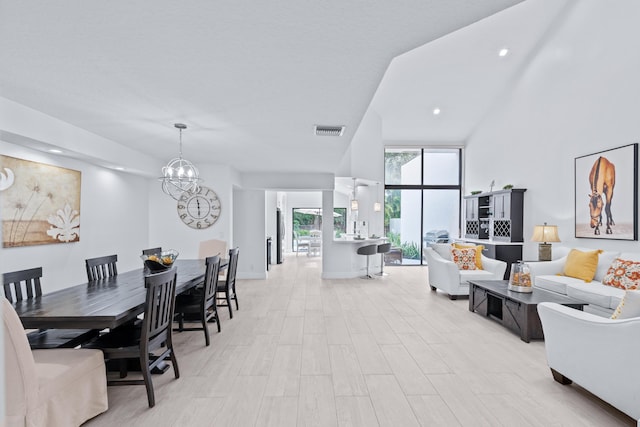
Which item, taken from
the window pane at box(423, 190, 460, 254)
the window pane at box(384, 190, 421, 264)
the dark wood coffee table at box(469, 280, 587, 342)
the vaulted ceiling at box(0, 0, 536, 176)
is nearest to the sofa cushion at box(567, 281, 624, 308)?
the dark wood coffee table at box(469, 280, 587, 342)

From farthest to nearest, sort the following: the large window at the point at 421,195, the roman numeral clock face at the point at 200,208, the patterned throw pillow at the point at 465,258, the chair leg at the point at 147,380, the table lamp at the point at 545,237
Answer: the large window at the point at 421,195 < the roman numeral clock face at the point at 200,208 < the patterned throw pillow at the point at 465,258 < the table lamp at the point at 545,237 < the chair leg at the point at 147,380

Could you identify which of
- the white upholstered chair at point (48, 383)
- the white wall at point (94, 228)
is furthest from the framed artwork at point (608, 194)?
the white wall at point (94, 228)

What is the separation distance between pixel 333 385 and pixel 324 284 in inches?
160

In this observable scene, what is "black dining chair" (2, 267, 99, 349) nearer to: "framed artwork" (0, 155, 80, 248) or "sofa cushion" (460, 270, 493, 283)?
"framed artwork" (0, 155, 80, 248)

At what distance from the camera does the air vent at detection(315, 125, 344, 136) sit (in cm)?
377

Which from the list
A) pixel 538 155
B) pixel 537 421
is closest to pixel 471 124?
pixel 538 155

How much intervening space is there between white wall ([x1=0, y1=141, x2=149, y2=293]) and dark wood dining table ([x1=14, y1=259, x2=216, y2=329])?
91 cm

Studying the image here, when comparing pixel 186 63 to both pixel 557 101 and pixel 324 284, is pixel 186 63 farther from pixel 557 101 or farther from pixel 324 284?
pixel 557 101

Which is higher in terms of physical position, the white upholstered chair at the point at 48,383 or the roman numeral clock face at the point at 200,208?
the roman numeral clock face at the point at 200,208

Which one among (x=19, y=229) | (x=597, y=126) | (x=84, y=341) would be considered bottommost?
(x=84, y=341)

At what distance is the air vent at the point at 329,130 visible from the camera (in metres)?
3.77

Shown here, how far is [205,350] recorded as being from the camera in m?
3.48

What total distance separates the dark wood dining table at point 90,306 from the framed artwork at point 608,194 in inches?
227

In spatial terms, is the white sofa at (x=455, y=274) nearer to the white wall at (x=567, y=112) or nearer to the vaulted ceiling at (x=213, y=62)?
the white wall at (x=567, y=112)
